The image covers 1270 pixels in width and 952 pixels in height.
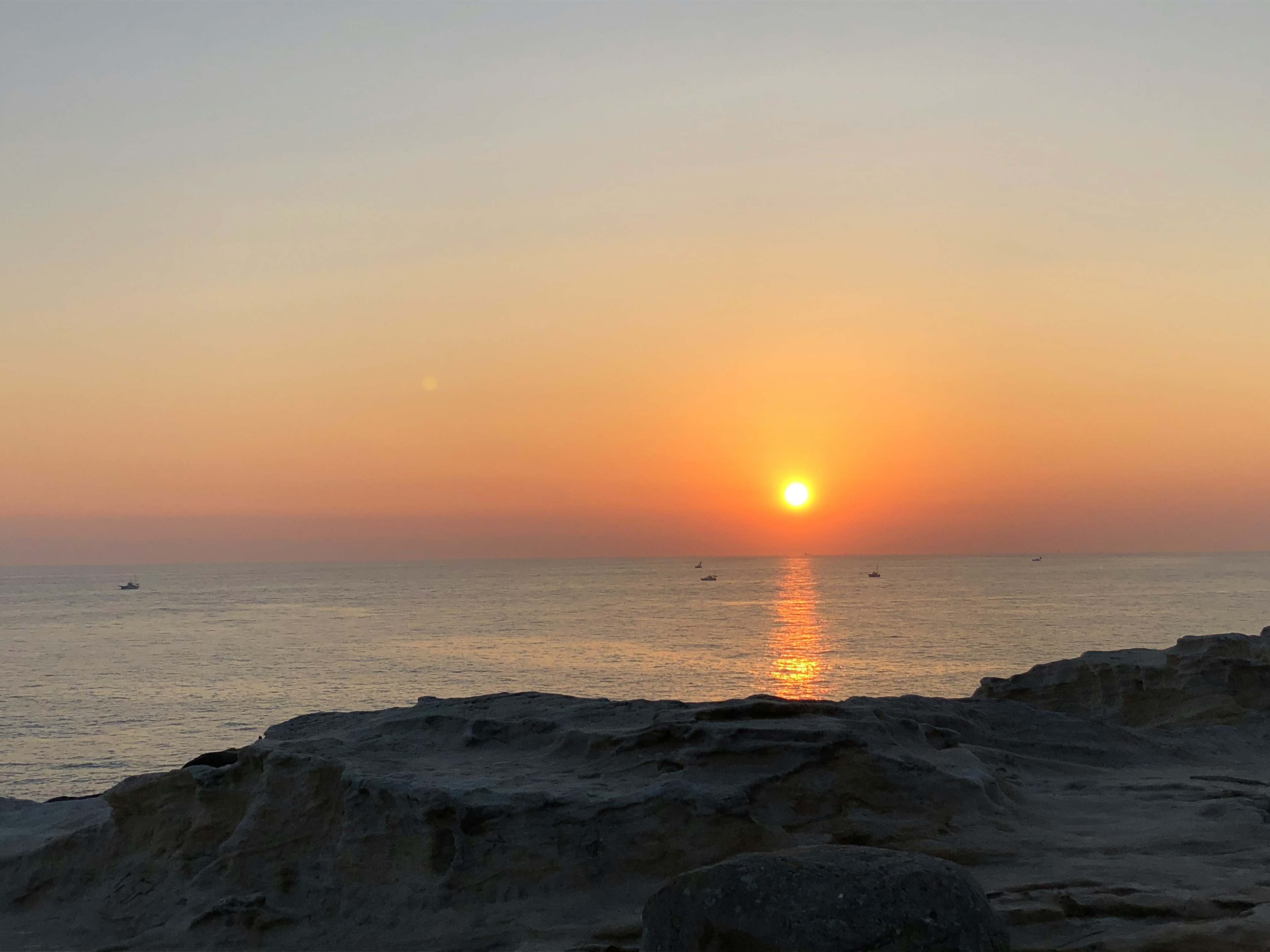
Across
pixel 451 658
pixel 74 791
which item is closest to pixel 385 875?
pixel 74 791

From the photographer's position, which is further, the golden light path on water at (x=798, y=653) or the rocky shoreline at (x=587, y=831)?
the golden light path on water at (x=798, y=653)

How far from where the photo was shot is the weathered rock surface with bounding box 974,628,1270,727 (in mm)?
17938

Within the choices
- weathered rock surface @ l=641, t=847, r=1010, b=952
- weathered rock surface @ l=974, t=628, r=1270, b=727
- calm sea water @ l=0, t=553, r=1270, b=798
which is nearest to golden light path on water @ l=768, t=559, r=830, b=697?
calm sea water @ l=0, t=553, r=1270, b=798

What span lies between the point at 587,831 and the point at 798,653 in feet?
223

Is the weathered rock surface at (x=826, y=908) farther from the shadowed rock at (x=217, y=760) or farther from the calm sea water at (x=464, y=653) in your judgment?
the calm sea water at (x=464, y=653)

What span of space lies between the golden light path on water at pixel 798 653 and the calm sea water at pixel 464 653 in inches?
14.2

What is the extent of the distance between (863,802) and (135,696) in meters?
55.0

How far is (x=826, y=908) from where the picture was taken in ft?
20.9

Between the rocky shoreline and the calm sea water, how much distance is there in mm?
25727

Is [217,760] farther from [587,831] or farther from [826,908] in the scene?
[826,908]

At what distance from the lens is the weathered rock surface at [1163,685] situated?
58.9 feet

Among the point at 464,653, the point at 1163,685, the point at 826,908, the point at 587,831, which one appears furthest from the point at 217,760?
the point at 464,653

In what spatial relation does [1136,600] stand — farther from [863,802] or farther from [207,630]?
[863,802]

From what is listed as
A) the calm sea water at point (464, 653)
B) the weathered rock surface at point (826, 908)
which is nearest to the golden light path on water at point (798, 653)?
the calm sea water at point (464, 653)
